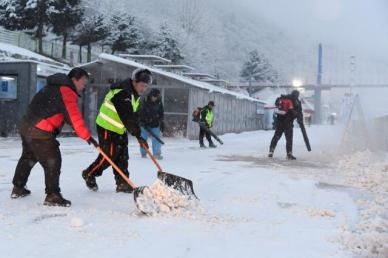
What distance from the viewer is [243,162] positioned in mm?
12023

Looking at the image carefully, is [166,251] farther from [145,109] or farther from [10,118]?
[10,118]

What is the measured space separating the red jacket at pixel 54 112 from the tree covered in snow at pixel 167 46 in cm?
4765

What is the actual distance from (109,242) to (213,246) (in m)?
0.86

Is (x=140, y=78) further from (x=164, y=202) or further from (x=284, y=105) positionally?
(x=284, y=105)

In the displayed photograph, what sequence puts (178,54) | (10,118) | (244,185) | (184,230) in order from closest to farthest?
(184,230)
(244,185)
(10,118)
(178,54)

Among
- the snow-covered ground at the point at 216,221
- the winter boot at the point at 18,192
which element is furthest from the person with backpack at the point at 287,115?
the winter boot at the point at 18,192

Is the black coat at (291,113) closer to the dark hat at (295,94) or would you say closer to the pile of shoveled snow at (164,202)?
the dark hat at (295,94)

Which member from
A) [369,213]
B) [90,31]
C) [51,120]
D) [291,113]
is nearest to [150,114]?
[291,113]

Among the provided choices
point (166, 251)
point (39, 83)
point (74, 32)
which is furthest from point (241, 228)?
point (74, 32)

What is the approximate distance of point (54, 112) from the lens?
5789 millimetres

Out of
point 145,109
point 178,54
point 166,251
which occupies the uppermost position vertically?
point 178,54

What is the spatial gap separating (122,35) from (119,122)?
44381 mm

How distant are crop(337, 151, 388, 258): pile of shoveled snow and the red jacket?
2868mm

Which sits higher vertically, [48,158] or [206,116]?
[206,116]
